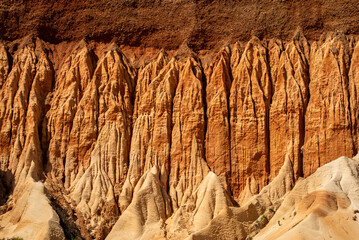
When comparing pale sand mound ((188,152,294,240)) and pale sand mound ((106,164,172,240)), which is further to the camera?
pale sand mound ((106,164,172,240))

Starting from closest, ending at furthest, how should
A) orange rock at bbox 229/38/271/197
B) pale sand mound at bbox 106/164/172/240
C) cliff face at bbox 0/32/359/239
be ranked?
pale sand mound at bbox 106/164/172/240 < cliff face at bbox 0/32/359/239 < orange rock at bbox 229/38/271/197

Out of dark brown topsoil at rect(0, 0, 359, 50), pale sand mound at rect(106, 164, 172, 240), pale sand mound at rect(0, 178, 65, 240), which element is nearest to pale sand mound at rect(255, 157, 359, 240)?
pale sand mound at rect(106, 164, 172, 240)

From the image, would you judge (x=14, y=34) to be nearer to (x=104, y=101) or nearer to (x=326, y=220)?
(x=104, y=101)

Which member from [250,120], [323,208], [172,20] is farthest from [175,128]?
[323,208]

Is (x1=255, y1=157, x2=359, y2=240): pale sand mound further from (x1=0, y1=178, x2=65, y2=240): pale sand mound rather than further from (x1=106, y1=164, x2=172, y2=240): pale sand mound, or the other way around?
(x1=0, y1=178, x2=65, y2=240): pale sand mound

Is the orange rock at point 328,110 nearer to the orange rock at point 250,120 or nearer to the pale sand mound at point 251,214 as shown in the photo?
the pale sand mound at point 251,214

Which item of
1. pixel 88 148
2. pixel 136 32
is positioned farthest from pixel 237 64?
pixel 88 148

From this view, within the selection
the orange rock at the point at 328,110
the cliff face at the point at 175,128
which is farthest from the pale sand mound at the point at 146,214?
the orange rock at the point at 328,110
